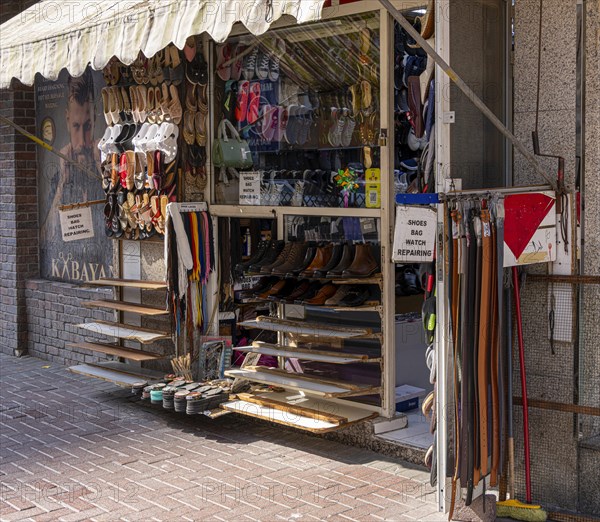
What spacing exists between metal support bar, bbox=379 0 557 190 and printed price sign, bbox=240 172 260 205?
2853 millimetres

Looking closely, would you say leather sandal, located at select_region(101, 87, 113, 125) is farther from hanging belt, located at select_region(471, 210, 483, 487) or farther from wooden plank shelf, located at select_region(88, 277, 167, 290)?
hanging belt, located at select_region(471, 210, 483, 487)

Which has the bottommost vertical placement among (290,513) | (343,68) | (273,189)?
(290,513)

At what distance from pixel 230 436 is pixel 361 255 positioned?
1683mm

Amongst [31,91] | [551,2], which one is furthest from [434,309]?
[31,91]

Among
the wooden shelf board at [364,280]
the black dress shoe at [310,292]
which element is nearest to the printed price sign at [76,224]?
the black dress shoe at [310,292]

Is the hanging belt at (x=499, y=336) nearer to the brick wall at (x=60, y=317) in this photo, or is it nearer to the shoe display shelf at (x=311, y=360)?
the shoe display shelf at (x=311, y=360)

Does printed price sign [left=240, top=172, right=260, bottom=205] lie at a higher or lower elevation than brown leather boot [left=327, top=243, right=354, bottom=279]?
higher

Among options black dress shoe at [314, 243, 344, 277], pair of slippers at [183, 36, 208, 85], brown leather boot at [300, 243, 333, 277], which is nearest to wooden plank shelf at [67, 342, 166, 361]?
brown leather boot at [300, 243, 333, 277]

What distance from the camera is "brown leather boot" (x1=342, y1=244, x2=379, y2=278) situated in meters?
6.95

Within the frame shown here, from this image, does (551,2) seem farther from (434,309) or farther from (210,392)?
(210,392)

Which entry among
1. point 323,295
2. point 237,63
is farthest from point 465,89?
point 237,63

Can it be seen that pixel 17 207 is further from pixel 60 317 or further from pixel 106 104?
pixel 106 104

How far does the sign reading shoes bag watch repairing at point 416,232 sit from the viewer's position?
5543 mm

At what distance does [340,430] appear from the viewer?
7125 millimetres
